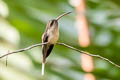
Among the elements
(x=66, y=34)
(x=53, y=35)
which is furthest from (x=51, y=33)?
(x=66, y=34)

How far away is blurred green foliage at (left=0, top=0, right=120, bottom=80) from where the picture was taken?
1348 millimetres

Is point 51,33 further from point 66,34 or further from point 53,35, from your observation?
point 66,34

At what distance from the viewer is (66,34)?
4.83 feet

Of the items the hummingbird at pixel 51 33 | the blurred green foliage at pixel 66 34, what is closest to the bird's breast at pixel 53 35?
the hummingbird at pixel 51 33

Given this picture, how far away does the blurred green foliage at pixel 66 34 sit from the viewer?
135cm

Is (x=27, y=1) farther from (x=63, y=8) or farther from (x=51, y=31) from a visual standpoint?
(x=51, y=31)

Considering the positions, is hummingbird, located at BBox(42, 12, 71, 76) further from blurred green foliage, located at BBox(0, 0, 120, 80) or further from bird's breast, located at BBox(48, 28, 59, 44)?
blurred green foliage, located at BBox(0, 0, 120, 80)

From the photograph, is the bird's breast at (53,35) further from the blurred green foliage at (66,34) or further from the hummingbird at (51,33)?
the blurred green foliage at (66,34)

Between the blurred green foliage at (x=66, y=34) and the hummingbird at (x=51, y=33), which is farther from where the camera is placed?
the blurred green foliage at (x=66, y=34)

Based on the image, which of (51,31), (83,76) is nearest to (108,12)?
(83,76)

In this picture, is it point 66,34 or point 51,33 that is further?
point 66,34

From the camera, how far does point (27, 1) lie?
1641 mm

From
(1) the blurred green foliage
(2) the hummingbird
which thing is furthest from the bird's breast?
(1) the blurred green foliage

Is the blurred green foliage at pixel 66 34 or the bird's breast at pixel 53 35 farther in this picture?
the blurred green foliage at pixel 66 34
